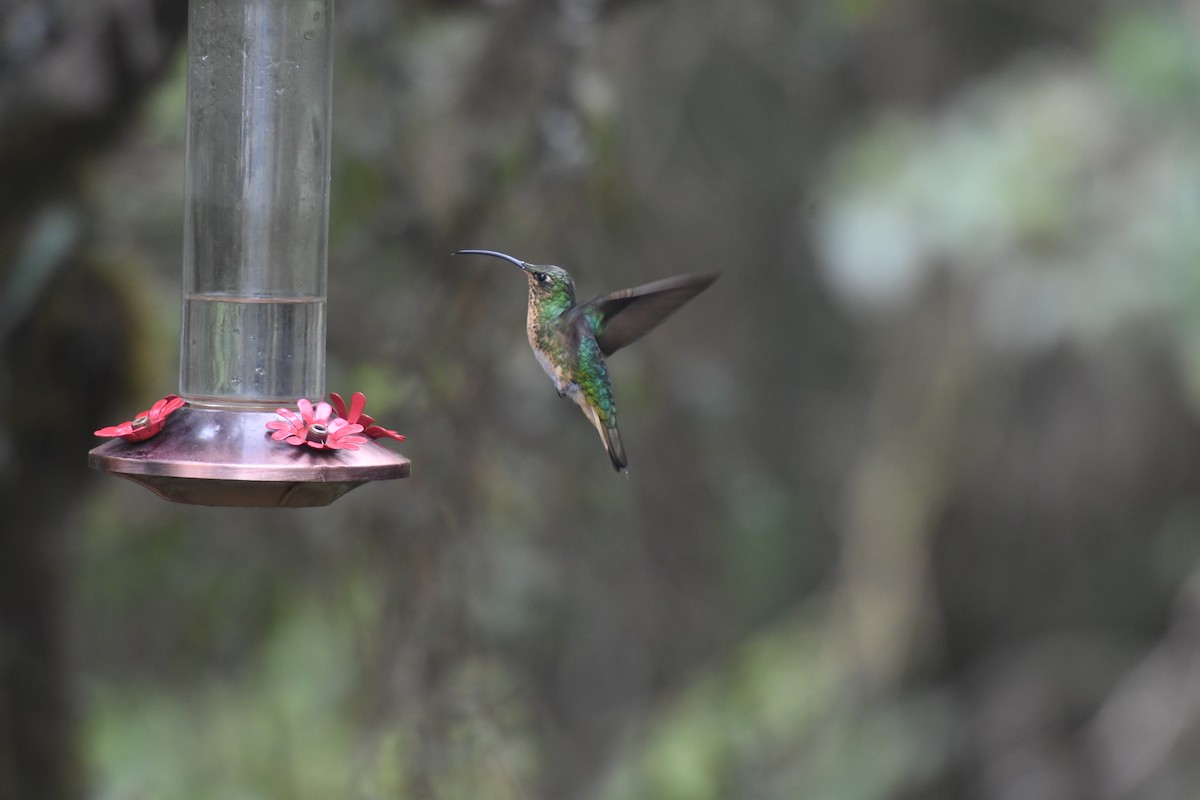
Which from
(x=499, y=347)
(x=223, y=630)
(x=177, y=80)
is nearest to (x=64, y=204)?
(x=177, y=80)

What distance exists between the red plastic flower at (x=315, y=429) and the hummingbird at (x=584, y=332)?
60cm

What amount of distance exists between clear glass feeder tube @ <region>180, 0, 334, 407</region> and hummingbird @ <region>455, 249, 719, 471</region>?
338 mm

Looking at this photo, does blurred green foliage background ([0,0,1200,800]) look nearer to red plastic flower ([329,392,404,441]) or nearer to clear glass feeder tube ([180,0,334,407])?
clear glass feeder tube ([180,0,334,407])

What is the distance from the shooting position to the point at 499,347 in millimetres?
3471

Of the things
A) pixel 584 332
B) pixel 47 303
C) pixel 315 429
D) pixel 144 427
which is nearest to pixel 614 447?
pixel 584 332

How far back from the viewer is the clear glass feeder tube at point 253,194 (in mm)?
2277

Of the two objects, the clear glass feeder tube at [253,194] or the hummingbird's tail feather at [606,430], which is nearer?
the clear glass feeder tube at [253,194]

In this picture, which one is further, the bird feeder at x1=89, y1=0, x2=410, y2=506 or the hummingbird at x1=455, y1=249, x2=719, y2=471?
the hummingbird at x1=455, y1=249, x2=719, y2=471

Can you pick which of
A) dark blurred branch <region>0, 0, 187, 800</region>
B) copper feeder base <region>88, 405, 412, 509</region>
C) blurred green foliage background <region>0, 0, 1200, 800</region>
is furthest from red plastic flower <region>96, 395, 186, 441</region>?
dark blurred branch <region>0, 0, 187, 800</region>

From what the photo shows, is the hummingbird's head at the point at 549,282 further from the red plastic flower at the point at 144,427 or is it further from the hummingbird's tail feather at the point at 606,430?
the red plastic flower at the point at 144,427

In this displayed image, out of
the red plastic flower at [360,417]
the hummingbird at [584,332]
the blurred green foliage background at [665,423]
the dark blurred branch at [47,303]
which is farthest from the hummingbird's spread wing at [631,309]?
the dark blurred branch at [47,303]

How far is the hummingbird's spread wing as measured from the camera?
231 cm

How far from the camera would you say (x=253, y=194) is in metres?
2.34

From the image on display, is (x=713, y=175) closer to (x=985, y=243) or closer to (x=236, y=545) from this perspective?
(x=985, y=243)
